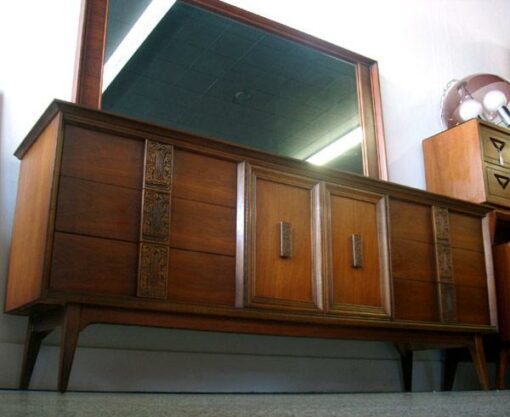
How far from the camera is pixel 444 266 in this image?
2227mm

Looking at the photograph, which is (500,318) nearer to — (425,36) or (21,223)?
(425,36)

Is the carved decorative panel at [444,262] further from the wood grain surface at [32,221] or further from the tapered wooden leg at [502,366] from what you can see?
the wood grain surface at [32,221]

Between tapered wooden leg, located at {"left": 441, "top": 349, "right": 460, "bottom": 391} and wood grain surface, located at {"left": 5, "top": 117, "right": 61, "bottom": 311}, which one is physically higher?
wood grain surface, located at {"left": 5, "top": 117, "right": 61, "bottom": 311}

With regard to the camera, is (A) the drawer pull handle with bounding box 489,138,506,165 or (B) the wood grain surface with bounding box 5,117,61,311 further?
(A) the drawer pull handle with bounding box 489,138,506,165

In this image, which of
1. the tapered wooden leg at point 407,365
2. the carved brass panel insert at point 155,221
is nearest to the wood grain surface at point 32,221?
the carved brass panel insert at point 155,221

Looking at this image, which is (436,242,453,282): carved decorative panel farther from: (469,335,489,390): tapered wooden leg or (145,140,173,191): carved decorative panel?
(145,140,173,191): carved decorative panel

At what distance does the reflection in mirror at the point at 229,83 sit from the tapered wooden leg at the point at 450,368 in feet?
2.85

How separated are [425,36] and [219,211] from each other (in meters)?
1.99

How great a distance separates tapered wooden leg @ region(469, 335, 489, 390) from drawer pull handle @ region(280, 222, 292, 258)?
861 mm

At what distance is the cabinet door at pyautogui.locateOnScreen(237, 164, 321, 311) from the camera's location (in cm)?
175

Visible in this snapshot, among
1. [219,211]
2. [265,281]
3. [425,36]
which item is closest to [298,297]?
[265,281]

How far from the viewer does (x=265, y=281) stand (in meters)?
1.77

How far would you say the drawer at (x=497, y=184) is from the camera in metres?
2.54

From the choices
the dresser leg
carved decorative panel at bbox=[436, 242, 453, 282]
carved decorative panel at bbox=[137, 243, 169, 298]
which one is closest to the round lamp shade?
carved decorative panel at bbox=[436, 242, 453, 282]
